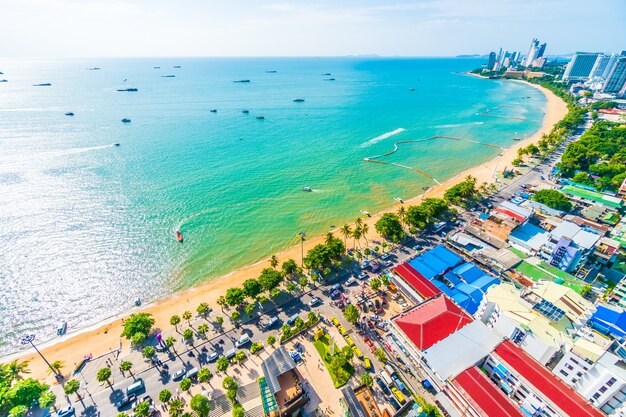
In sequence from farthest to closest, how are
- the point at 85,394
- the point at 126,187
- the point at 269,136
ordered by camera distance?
the point at 269,136, the point at 126,187, the point at 85,394

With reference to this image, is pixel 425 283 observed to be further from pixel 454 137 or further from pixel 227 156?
pixel 454 137

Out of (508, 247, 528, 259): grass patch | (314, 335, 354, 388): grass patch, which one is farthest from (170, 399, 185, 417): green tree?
(508, 247, 528, 259): grass patch

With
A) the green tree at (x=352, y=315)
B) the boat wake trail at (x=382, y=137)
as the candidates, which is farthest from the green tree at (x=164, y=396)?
the boat wake trail at (x=382, y=137)

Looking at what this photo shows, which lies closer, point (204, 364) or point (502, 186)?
point (204, 364)

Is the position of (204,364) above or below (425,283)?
below

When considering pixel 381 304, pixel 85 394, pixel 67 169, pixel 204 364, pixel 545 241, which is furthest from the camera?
pixel 67 169

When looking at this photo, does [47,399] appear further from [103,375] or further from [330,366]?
[330,366]

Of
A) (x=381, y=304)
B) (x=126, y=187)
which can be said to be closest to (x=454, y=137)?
(x=381, y=304)
